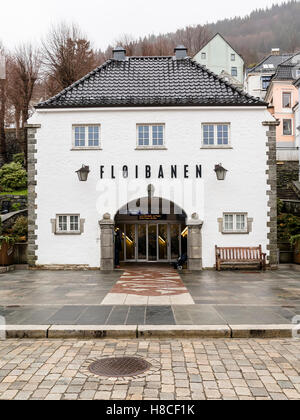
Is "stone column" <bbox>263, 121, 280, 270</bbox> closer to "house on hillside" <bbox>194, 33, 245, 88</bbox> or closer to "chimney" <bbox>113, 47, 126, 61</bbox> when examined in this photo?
"chimney" <bbox>113, 47, 126, 61</bbox>

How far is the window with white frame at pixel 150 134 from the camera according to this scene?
55.9 ft

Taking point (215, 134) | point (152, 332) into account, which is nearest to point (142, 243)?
point (215, 134)

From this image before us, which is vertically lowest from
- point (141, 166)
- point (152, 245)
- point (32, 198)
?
point (152, 245)

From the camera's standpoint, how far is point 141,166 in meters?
16.8

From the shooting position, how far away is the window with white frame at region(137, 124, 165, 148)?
17047 mm

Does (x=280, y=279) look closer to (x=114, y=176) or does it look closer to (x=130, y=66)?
(x=114, y=176)

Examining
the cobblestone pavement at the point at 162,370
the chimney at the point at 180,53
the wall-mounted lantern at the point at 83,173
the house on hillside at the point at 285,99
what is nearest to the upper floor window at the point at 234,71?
the house on hillside at the point at 285,99

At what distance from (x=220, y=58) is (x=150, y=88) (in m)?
40.5

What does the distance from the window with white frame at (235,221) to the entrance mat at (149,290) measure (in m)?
2.90

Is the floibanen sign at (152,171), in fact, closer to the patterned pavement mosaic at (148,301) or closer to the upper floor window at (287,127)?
the patterned pavement mosaic at (148,301)

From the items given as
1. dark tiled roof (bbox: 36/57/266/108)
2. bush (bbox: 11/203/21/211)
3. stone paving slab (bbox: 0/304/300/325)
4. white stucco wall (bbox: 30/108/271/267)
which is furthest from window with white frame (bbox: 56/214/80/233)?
bush (bbox: 11/203/21/211)

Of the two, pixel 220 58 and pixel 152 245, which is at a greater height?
pixel 220 58

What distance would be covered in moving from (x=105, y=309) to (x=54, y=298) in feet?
6.26

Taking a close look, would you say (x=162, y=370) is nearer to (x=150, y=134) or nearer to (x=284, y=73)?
(x=150, y=134)
